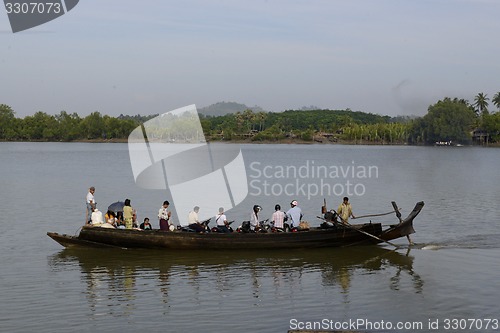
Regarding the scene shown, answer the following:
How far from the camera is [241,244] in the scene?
64.1 ft

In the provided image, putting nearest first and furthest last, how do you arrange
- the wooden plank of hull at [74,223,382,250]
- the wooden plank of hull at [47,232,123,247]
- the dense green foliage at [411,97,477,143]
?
the wooden plank of hull at [74,223,382,250]
the wooden plank of hull at [47,232,123,247]
the dense green foliage at [411,97,477,143]

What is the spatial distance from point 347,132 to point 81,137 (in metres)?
81.3

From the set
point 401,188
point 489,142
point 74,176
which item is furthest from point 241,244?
point 489,142

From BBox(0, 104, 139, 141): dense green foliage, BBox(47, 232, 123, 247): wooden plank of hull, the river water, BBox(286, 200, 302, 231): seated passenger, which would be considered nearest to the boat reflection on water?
the river water

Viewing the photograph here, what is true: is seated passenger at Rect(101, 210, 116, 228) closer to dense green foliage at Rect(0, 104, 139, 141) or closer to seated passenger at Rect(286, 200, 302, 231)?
seated passenger at Rect(286, 200, 302, 231)

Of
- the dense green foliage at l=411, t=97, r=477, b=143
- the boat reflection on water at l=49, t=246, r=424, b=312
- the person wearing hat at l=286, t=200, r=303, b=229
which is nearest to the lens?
the boat reflection on water at l=49, t=246, r=424, b=312

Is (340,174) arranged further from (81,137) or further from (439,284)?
(81,137)

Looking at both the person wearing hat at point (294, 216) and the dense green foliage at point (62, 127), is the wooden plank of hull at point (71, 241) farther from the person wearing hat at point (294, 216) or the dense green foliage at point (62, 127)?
the dense green foliage at point (62, 127)

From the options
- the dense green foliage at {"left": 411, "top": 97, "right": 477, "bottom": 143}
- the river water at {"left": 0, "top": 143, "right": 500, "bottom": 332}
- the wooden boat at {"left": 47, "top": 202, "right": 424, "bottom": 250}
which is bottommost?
the river water at {"left": 0, "top": 143, "right": 500, "bottom": 332}

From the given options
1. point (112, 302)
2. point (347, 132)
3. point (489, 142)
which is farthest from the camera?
point (347, 132)

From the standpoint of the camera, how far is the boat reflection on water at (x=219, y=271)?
1568 centimetres

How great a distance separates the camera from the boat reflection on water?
15.7 metres

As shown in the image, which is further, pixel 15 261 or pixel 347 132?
pixel 347 132

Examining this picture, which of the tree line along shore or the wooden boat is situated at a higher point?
the tree line along shore
